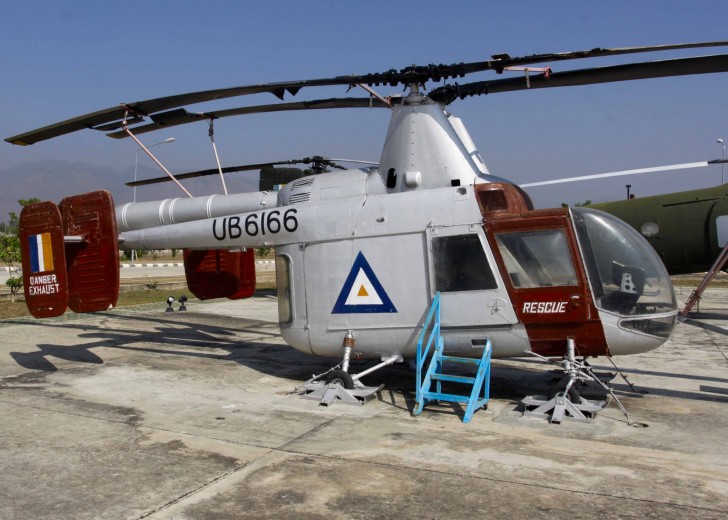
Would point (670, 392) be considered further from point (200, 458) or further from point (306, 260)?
point (200, 458)

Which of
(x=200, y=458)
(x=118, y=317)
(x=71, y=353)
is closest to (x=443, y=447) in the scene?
(x=200, y=458)

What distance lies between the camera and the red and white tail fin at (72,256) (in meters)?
8.81

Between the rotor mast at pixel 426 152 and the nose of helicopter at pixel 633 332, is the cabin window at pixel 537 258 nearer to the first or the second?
the nose of helicopter at pixel 633 332

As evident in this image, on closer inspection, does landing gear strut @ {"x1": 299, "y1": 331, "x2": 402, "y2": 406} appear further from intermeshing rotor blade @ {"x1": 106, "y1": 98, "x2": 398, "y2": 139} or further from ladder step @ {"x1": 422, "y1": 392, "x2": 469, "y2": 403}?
intermeshing rotor blade @ {"x1": 106, "y1": 98, "x2": 398, "y2": 139}

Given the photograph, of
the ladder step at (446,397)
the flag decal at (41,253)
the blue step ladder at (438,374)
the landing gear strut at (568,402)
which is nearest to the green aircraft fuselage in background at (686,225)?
the landing gear strut at (568,402)

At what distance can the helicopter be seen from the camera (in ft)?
22.5

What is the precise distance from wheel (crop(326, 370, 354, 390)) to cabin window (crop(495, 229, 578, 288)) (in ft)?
7.41

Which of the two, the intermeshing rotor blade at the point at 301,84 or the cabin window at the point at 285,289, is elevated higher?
the intermeshing rotor blade at the point at 301,84

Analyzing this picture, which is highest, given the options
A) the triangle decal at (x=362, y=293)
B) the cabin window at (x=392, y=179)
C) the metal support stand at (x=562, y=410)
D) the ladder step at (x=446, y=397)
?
the cabin window at (x=392, y=179)

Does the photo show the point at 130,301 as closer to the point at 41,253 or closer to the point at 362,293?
the point at 41,253

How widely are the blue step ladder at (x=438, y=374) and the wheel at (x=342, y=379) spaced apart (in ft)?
2.86

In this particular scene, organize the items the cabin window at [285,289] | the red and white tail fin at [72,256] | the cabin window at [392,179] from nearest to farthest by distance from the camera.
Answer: the cabin window at [392,179] → the cabin window at [285,289] → the red and white tail fin at [72,256]

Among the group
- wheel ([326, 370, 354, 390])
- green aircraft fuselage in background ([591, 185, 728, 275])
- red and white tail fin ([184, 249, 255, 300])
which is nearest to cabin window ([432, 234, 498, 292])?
wheel ([326, 370, 354, 390])

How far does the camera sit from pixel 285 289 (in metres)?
8.48
